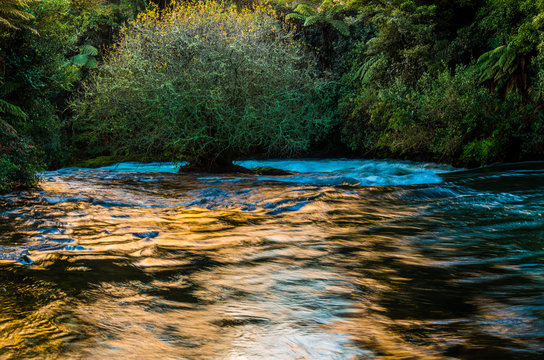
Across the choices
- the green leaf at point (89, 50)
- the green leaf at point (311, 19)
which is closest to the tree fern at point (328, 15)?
the green leaf at point (311, 19)

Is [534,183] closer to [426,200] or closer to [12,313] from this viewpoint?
[426,200]

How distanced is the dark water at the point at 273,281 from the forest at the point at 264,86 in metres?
4.44

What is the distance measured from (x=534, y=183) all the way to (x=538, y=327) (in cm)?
935

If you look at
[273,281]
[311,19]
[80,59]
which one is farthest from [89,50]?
[273,281]

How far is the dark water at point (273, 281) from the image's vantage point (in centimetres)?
255

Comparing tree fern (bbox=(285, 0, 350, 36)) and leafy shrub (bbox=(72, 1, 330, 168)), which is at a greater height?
tree fern (bbox=(285, 0, 350, 36))

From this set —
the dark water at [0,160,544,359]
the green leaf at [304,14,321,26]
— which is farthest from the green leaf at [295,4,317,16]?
the dark water at [0,160,544,359]

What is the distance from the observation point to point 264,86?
1406cm

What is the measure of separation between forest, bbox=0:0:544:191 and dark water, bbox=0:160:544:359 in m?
4.44

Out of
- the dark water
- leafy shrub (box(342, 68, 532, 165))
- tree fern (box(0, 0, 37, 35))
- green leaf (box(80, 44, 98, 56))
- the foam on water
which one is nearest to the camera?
the dark water

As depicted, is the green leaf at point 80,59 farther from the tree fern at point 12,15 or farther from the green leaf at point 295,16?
the tree fern at point 12,15

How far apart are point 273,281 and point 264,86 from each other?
1094 cm

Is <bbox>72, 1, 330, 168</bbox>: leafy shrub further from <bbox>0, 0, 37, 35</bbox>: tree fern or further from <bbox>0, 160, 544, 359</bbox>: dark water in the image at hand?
<bbox>0, 160, 544, 359</bbox>: dark water

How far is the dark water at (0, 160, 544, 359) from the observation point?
255 cm
